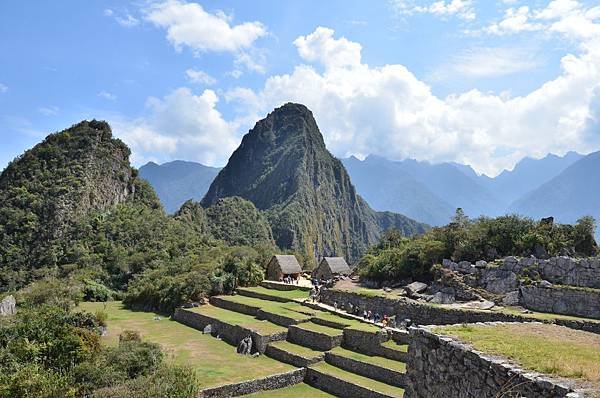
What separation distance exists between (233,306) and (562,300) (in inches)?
696

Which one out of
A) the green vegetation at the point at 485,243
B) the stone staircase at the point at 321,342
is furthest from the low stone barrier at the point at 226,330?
the green vegetation at the point at 485,243

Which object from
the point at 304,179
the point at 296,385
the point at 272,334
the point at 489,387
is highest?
the point at 304,179

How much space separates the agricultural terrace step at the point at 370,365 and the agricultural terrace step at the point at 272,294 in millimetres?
8497

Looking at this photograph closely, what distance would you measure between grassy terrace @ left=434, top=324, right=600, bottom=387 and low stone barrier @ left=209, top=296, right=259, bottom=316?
19.6 metres

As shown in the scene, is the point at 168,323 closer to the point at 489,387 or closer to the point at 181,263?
the point at 181,263

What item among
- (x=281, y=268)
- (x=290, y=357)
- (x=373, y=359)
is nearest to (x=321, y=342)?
(x=290, y=357)

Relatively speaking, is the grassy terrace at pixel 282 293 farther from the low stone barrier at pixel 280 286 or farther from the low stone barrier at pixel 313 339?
the low stone barrier at pixel 313 339

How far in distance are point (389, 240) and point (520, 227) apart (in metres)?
13.1

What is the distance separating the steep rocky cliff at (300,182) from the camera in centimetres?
11644

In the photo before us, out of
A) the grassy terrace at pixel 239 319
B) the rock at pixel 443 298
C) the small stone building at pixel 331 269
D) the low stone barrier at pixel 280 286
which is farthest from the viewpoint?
the small stone building at pixel 331 269

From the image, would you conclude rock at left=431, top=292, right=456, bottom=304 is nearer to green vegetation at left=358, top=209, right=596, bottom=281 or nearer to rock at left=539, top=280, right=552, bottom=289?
green vegetation at left=358, top=209, right=596, bottom=281

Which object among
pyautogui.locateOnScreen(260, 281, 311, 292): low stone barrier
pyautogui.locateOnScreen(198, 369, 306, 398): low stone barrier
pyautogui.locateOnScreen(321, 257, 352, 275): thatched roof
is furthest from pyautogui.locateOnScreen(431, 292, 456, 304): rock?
pyautogui.locateOnScreen(321, 257, 352, 275): thatched roof

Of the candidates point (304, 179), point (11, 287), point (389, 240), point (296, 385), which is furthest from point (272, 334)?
point (304, 179)

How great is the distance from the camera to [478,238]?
792 inches
